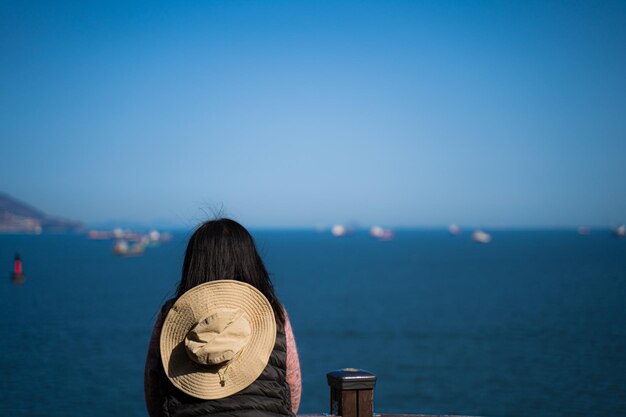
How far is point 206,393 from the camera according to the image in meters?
Answer: 2.53

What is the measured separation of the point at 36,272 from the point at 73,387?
47.9 m

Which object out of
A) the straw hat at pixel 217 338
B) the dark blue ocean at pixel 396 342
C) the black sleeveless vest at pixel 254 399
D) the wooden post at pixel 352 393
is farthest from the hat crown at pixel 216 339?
the dark blue ocean at pixel 396 342

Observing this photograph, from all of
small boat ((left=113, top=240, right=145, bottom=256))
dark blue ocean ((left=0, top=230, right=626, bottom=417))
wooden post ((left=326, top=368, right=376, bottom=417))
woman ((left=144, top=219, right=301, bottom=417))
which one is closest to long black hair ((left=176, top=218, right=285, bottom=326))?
woman ((left=144, top=219, right=301, bottom=417))

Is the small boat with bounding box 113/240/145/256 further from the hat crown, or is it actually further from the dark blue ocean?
the hat crown

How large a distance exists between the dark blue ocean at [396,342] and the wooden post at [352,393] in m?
1.44

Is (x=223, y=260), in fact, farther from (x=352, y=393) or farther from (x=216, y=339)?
(x=352, y=393)

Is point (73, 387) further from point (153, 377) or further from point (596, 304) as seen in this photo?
point (596, 304)

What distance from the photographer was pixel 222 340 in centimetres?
246

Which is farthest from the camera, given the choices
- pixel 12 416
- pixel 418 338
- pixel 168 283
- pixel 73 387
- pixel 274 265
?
pixel 274 265

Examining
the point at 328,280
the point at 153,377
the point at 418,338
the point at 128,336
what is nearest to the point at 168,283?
the point at 328,280

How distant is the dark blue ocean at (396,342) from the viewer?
1986 cm

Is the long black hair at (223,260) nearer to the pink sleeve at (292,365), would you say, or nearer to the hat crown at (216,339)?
the pink sleeve at (292,365)

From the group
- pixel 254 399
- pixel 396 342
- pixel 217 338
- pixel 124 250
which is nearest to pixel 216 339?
pixel 217 338

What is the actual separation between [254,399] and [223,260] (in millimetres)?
534
